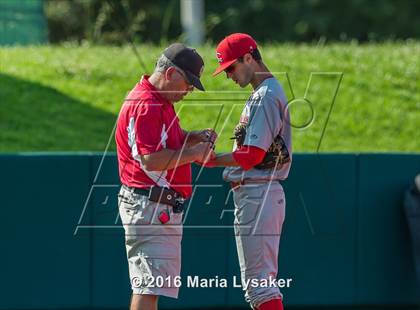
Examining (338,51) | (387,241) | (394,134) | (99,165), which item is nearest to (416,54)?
(338,51)

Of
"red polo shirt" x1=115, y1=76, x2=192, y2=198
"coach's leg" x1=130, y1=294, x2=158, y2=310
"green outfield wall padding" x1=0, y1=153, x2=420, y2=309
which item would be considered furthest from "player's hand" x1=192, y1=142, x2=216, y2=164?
"green outfield wall padding" x1=0, y1=153, x2=420, y2=309

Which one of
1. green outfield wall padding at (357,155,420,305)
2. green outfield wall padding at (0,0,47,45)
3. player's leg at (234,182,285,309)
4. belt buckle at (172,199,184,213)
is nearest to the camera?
belt buckle at (172,199,184,213)

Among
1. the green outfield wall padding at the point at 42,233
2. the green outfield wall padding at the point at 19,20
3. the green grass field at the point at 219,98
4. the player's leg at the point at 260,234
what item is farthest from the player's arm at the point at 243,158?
the green outfield wall padding at the point at 19,20

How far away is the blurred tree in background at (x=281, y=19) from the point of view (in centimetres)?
2875

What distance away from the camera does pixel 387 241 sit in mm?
8992

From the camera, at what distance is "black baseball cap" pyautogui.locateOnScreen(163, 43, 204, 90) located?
6379 mm

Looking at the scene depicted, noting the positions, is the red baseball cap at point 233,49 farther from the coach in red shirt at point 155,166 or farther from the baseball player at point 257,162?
the coach in red shirt at point 155,166

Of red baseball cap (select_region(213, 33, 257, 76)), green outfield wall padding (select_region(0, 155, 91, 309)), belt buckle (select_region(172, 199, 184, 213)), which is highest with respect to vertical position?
red baseball cap (select_region(213, 33, 257, 76))

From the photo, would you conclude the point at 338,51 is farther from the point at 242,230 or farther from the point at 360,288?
the point at 242,230

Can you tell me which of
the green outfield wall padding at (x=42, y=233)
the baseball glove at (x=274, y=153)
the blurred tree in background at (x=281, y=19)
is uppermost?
the baseball glove at (x=274, y=153)

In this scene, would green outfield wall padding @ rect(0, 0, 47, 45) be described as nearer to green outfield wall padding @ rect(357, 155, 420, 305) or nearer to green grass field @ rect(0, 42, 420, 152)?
green grass field @ rect(0, 42, 420, 152)

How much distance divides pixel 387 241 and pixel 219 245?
1468 millimetres

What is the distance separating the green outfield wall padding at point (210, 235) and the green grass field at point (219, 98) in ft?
5.17

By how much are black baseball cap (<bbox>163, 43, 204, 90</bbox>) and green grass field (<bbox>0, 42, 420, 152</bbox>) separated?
3.86 metres
